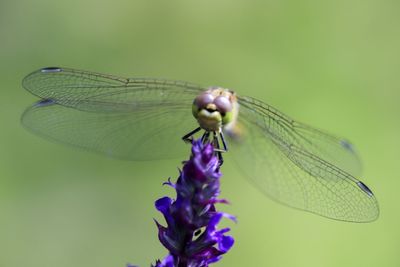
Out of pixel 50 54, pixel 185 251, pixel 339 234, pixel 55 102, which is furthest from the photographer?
pixel 50 54

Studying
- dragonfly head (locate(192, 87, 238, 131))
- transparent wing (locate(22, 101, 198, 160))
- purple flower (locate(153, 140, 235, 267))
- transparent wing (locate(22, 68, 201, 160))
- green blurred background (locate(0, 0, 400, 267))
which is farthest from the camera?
green blurred background (locate(0, 0, 400, 267))

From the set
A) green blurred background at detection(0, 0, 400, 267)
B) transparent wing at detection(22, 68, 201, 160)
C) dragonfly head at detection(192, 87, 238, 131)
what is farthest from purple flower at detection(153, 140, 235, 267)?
green blurred background at detection(0, 0, 400, 267)

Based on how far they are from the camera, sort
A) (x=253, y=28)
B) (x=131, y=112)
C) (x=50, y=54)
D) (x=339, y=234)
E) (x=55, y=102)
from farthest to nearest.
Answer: (x=253, y=28) < (x=50, y=54) < (x=339, y=234) < (x=131, y=112) < (x=55, y=102)

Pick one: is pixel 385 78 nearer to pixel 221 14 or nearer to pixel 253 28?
pixel 253 28

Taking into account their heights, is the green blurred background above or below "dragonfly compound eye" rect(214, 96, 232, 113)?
above

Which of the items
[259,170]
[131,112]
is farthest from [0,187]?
[259,170]

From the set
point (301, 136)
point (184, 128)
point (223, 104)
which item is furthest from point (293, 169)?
point (184, 128)

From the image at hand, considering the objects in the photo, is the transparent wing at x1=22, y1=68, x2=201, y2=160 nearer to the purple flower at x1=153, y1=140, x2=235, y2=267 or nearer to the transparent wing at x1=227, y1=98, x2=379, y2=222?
the transparent wing at x1=227, y1=98, x2=379, y2=222
